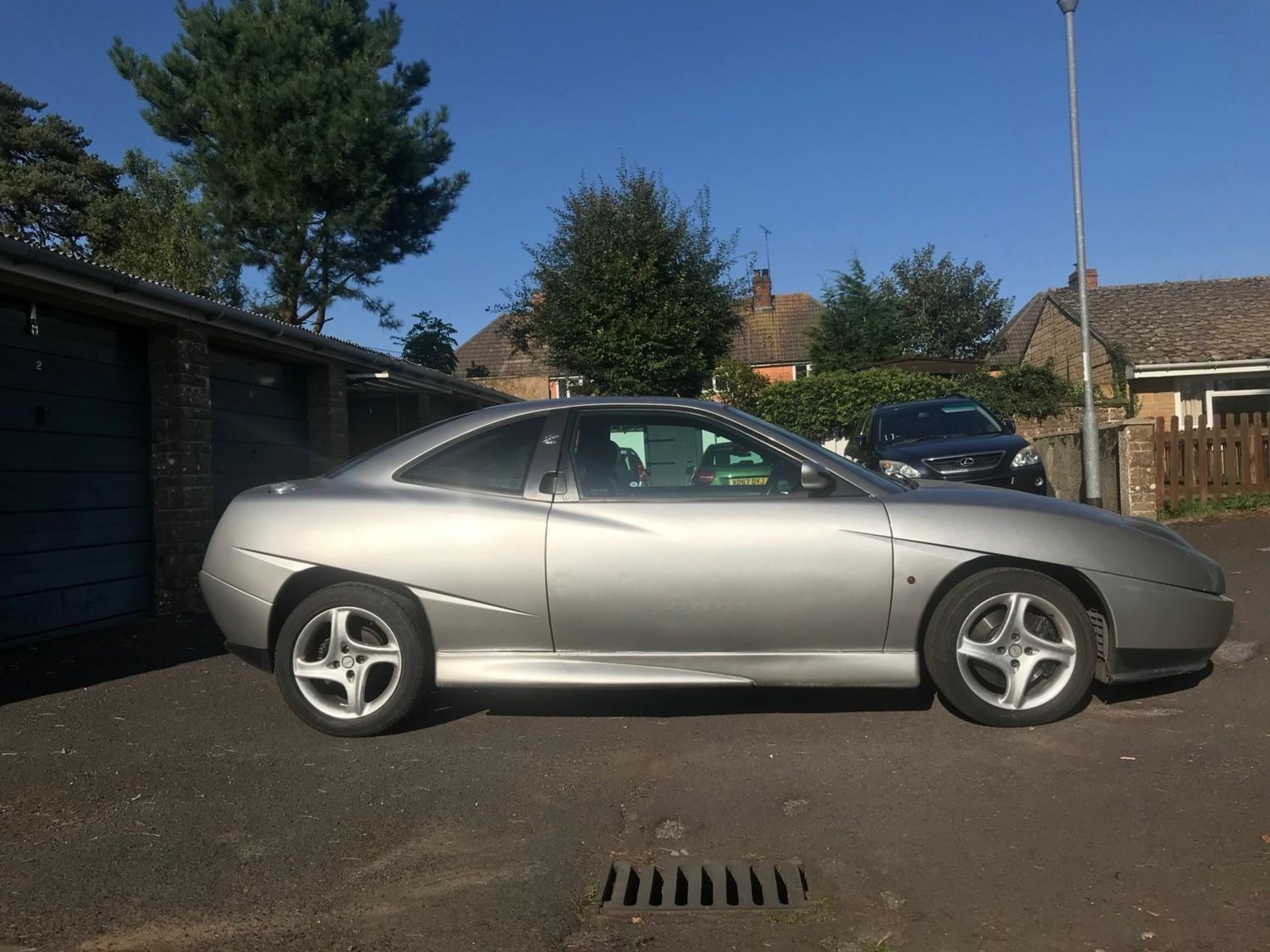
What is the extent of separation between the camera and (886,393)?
22.1 m

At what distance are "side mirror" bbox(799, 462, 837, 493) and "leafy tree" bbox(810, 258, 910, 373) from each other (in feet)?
98.4

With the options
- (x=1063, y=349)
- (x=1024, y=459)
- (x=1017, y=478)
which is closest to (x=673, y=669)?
(x=1017, y=478)

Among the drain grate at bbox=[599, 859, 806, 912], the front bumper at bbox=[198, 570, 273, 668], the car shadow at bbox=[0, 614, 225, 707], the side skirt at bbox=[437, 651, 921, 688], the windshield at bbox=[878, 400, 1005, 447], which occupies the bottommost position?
the drain grate at bbox=[599, 859, 806, 912]

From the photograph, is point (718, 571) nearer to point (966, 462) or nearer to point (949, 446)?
point (966, 462)

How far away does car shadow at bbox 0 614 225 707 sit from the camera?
20.7ft

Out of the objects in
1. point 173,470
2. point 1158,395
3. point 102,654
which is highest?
point 1158,395

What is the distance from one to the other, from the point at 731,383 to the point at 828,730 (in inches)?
788

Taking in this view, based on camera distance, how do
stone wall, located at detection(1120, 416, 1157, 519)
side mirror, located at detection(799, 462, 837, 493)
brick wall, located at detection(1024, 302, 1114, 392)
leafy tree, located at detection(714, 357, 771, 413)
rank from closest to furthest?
side mirror, located at detection(799, 462, 837, 493), stone wall, located at detection(1120, 416, 1157, 519), brick wall, located at detection(1024, 302, 1114, 392), leafy tree, located at detection(714, 357, 771, 413)

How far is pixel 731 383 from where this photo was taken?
24531mm

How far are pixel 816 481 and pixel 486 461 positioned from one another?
1539 mm

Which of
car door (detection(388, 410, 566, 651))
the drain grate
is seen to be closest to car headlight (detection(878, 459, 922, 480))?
car door (detection(388, 410, 566, 651))

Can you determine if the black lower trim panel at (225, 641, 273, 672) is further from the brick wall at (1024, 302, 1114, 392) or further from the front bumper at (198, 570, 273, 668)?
the brick wall at (1024, 302, 1114, 392)

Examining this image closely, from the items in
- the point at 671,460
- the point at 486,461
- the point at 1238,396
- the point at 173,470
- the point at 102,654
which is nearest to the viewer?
the point at 486,461

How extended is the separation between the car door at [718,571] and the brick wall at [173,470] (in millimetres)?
5452
